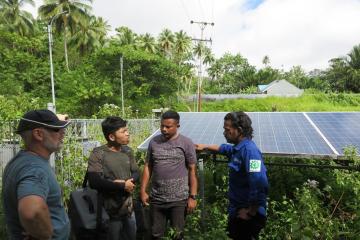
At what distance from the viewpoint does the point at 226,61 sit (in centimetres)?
8712

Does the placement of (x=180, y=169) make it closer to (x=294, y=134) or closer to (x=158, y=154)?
(x=158, y=154)

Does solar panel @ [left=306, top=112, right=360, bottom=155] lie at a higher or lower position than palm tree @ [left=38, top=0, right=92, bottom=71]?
lower

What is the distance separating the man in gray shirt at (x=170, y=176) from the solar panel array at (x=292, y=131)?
3.74 feet

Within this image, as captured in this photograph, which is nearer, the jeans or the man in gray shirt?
the jeans

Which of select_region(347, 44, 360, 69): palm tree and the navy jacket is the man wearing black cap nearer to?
the navy jacket

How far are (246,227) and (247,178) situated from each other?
18.2 inches

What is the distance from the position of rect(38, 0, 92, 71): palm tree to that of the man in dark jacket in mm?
39364

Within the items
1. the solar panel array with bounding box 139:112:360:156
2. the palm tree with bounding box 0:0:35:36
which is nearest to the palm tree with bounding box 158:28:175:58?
the palm tree with bounding box 0:0:35:36

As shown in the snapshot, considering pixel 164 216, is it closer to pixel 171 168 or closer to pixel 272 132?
pixel 171 168

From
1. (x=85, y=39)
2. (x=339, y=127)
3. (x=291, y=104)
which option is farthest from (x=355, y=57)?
(x=339, y=127)

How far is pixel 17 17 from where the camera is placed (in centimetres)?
4091

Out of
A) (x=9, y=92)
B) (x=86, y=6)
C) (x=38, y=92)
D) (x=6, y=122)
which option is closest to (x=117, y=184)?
(x=6, y=122)

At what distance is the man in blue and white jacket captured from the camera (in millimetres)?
3154

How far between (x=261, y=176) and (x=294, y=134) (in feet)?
8.11
